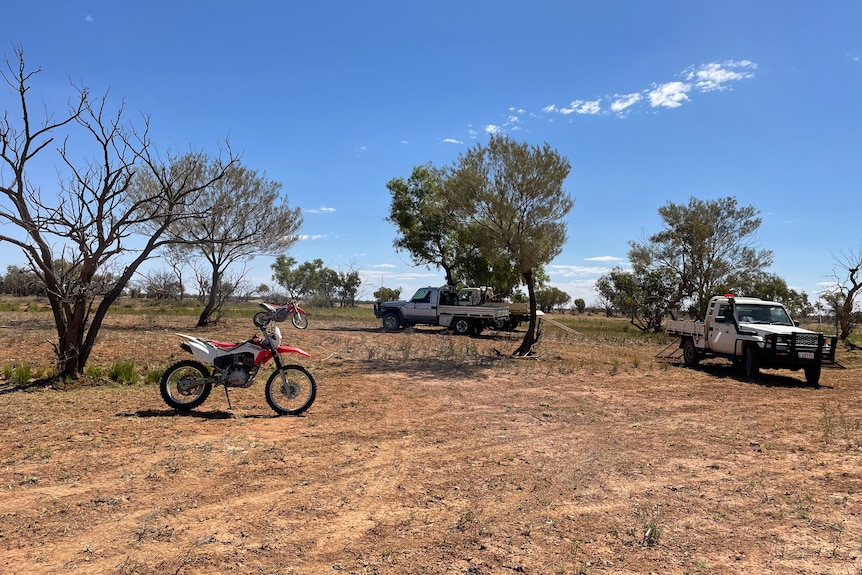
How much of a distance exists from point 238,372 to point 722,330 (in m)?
11.3

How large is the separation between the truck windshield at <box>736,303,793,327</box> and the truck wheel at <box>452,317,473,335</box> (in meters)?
11.5

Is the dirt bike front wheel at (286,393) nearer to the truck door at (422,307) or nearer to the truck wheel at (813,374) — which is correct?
the truck wheel at (813,374)

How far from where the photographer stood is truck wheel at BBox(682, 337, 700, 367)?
1469cm

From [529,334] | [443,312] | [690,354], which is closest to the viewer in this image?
[690,354]

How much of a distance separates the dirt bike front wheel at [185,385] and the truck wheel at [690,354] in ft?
40.4

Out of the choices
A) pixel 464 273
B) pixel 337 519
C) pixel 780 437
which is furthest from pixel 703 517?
pixel 464 273

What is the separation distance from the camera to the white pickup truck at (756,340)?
37.7 feet

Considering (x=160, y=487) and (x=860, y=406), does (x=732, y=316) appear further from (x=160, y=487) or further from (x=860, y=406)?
(x=160, y=487)

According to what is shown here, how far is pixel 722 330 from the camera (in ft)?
43.7

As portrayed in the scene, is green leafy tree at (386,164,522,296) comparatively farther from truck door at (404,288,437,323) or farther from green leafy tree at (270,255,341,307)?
green leafy tree at (270,255,341,307)

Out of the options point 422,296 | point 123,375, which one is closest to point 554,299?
point 422,296

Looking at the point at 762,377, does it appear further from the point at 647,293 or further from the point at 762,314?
the point at 647,293

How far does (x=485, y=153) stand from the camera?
596 inches

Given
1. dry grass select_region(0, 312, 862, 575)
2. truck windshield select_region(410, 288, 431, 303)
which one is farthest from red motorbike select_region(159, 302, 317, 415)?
truck windshield select_region(410, 288, 431, 303)
